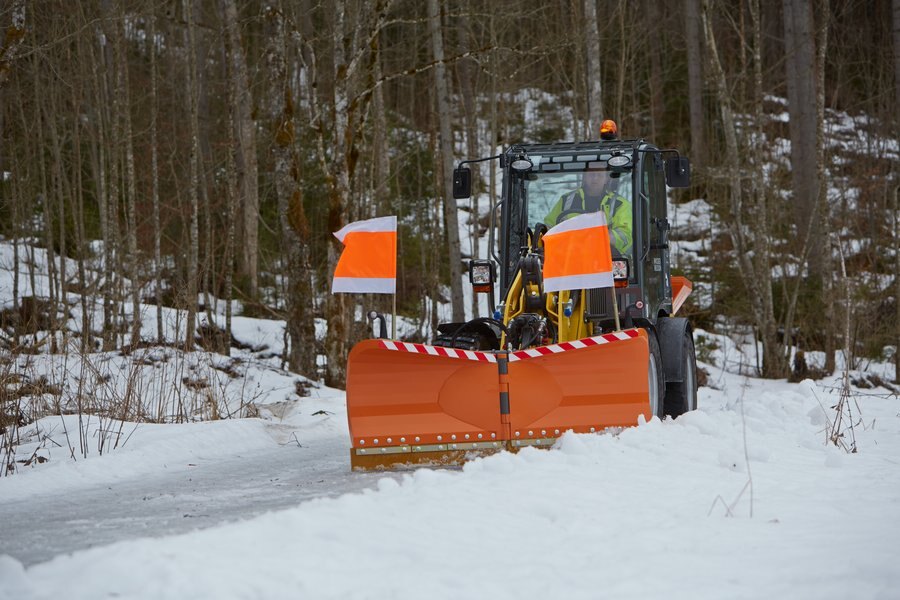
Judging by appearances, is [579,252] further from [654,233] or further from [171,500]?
[171,500]

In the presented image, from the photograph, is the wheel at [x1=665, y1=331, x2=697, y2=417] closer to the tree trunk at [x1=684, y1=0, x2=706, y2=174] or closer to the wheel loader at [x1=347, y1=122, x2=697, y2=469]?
the wheel loader at [x1=347, y1=122, x2=697, y2=469]

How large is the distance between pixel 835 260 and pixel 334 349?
11.3 metres

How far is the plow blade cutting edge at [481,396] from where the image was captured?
6.79 meters

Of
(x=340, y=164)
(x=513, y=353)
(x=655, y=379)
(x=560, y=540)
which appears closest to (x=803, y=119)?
(x=340, y=164)

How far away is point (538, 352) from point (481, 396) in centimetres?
51

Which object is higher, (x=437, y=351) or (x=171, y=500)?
(x=437, y=351)

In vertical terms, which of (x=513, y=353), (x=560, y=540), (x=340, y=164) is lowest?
A: (x=560, y=540)

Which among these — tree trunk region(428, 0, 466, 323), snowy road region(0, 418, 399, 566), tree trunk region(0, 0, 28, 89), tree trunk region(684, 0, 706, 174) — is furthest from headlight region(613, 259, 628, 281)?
tree trunk region(684, 0, 706, 174)

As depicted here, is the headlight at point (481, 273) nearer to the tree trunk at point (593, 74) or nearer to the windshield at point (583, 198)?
the windshield at point (583, 198)

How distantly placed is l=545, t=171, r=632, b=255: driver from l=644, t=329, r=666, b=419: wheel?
3.32 ft

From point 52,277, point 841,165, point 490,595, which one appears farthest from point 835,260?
point 490,595

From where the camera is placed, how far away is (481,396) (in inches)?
269

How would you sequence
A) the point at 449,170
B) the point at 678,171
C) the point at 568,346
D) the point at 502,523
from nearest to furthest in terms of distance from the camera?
1. the point at 502,523
2. the point at 568,346
3. the point at 678,171
4. the point at 449,170

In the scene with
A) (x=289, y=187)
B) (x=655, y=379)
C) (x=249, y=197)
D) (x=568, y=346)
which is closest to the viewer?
(x=568, y=346)
